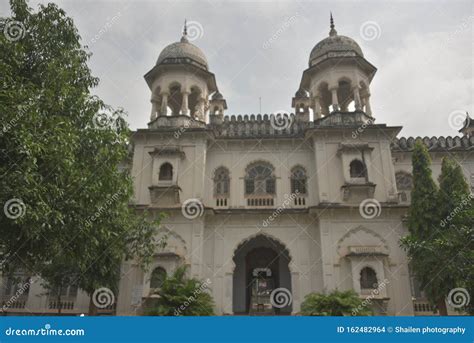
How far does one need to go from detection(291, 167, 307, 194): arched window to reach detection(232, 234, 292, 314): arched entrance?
8.14 ft

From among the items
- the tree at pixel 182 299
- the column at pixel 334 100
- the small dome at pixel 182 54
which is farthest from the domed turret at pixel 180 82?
the tree at pixel 182 299

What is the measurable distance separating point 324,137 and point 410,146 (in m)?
4.68

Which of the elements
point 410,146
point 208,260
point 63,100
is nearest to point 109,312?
point 208,260

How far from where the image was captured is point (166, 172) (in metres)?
16.6

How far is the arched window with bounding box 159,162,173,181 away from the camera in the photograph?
1645 centimetres

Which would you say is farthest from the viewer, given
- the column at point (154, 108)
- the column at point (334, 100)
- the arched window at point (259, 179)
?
the column at point (154, 108)

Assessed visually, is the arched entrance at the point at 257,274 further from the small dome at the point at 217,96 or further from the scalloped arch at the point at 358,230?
the small dome at the point at 217,96

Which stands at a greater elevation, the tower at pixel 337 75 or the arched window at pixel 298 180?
the tower at pixel 337 75

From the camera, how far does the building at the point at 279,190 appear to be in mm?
14477

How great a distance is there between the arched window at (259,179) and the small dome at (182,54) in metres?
6.00

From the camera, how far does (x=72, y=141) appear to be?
7207mm

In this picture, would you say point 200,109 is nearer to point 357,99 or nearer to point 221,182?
point 221,182

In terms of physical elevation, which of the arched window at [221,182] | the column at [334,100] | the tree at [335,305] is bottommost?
the tree at [335,305]

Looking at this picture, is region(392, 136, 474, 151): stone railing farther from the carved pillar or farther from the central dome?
the carved pillar
